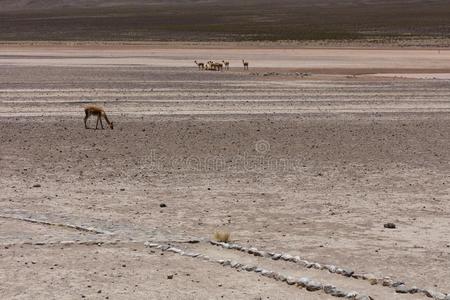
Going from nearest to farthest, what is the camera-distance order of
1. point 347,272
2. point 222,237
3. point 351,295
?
1. point 351,295
2. point 347,272
3. point 222,237

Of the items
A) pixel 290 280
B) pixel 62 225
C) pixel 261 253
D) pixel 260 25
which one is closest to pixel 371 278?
pixel 290 280

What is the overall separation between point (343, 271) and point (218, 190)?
4.87 m

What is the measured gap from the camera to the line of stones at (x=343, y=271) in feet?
27.5

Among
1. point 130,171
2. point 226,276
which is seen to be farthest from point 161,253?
point 130,171

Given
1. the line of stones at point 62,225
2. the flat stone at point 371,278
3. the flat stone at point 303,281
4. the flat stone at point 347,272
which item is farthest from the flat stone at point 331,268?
the line of stones at point 62,225

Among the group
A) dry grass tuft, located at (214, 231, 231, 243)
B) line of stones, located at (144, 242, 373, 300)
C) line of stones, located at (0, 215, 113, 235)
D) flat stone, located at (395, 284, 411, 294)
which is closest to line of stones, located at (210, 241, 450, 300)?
flat stone, located at (395, 284, 411, 294)

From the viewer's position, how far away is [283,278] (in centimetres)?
881

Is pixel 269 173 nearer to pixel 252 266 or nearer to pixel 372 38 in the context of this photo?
pixel 252 266

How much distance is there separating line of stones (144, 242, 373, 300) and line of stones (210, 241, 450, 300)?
43 cm

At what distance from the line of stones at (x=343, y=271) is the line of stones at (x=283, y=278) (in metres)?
0.43

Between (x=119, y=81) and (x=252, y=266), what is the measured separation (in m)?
25.5

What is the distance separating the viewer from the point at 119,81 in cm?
3412

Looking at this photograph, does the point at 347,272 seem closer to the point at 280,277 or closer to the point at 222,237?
the point at 280,277

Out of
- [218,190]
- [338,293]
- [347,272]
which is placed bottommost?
[338,293]
